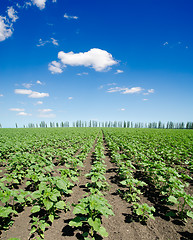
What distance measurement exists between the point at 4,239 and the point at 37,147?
11.0 meters

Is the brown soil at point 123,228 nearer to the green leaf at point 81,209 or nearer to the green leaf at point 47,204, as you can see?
the green leaf at point 47,204

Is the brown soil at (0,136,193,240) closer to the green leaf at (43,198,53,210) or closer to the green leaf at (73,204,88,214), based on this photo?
the green leaf at (43,198,53,210)

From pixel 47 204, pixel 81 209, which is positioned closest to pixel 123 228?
pixel 81 209

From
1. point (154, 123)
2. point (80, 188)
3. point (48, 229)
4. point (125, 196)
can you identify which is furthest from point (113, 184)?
point (154, 123)

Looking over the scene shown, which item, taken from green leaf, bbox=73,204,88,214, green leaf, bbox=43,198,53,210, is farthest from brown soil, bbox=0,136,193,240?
green leaf, bbox=73,204,88,214

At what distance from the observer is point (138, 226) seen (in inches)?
145

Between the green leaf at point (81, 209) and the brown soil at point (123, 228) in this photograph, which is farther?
the brown soil at point (123, 228)

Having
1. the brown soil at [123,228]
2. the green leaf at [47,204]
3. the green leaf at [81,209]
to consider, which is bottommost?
the brown soil at [123,228]

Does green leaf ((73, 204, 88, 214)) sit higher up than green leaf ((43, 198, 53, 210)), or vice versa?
green leaf ((73, 204, 88, 214))

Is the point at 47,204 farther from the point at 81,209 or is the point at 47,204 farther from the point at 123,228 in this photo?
the point at 123,228

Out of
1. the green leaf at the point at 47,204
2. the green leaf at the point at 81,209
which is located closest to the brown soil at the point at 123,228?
A: the green leaf at the point at 47,204

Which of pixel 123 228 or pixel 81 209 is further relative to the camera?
pixel 123 228

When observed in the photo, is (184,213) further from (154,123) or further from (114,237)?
(154,123)

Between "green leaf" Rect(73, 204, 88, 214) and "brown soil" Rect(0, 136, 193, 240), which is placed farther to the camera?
"brown soil" Rect(0, 136, 193, 240)
